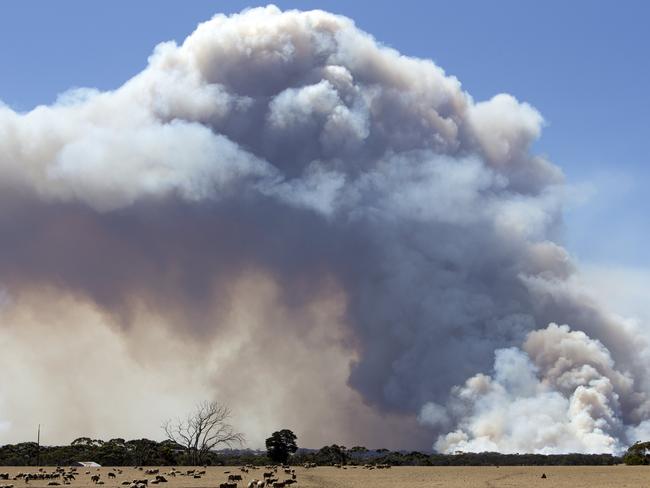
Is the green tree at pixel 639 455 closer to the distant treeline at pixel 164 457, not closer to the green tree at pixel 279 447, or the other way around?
the distant treeline at pixel 164 457

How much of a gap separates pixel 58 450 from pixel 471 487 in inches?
4510

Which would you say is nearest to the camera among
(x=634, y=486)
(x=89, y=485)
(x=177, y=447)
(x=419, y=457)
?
(x=634, y=486)

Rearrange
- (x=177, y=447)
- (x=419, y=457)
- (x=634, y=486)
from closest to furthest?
1. (x=634, y=486)
2. (x=177, y=447)
3. (x=419, y=457)

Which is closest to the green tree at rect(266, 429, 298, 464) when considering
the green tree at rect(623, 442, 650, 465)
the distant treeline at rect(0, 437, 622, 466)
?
the distant treeline at rect(0, 437, 622, 466)

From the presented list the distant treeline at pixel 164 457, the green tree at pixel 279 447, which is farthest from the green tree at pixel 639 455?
the green tree at pixel 279 447

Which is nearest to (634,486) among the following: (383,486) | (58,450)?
(383,486)

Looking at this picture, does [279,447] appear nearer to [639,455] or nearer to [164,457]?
[164,457]

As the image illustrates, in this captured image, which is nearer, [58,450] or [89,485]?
[89,485]

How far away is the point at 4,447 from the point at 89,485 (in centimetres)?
10348

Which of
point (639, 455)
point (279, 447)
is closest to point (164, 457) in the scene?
point (279, 447)

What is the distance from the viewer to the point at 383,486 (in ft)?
203

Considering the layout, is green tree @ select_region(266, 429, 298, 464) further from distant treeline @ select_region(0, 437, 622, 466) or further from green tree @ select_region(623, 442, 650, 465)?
green tree @ select_region(623, 442, 650, 465)

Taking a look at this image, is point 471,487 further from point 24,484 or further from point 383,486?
point 24,484

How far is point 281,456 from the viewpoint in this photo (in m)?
136
